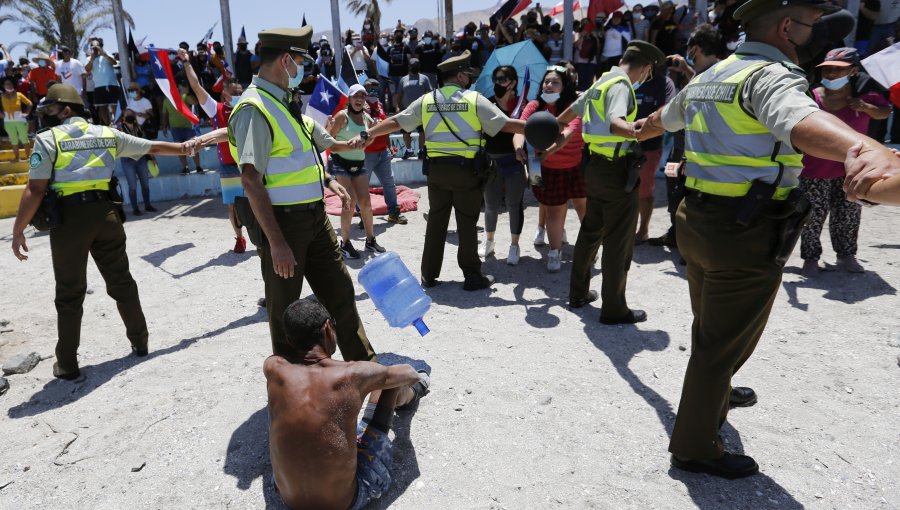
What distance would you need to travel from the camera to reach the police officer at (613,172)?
4.30m

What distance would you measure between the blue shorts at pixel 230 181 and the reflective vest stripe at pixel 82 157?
2.31m

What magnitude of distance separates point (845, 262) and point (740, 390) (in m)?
3.13

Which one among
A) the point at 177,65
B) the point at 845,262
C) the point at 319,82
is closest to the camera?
the point at 845,262

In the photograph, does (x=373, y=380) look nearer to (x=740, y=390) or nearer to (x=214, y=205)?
(x=740, y=390)

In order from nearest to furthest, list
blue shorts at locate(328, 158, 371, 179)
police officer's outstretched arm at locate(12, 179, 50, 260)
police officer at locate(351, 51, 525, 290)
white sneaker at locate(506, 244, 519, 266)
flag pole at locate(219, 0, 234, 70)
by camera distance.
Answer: police officer's outstretched arm at locate(12, 179, 50, 260) < police officer at locate(351, 51, 525, 290) < white sneaker at locate(506, 244, 519, 266) < blue shorts at locate(328, 158, 371, 179) < flag pole at locate(219, 0, 234, 70)

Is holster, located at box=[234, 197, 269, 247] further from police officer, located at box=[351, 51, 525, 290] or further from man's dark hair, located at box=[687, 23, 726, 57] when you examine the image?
man's dark hair, located at box=[687, 23, 726, 57]

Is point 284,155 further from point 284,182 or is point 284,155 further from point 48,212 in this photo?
point 48,212

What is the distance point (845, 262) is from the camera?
573cm

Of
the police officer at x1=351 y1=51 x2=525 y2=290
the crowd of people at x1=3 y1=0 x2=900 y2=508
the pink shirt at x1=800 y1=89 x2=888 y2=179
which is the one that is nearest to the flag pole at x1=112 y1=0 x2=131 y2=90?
the crowd of people at x1=3 y1=0 x2=900 y2=508

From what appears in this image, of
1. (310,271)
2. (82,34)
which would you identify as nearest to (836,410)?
(310,271)

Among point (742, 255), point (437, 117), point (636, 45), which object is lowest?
point (742, 255)

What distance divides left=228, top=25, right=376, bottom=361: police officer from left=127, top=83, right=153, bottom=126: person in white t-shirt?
904cm

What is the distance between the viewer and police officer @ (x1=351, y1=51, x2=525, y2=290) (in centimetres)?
524

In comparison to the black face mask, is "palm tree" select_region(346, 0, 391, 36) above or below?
above
